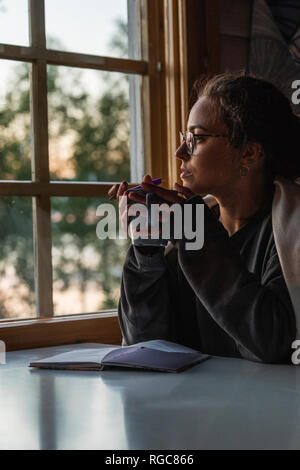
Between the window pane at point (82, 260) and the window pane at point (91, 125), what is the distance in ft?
0.36

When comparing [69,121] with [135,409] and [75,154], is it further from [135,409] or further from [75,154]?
[135,409]

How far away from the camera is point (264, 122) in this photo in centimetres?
161

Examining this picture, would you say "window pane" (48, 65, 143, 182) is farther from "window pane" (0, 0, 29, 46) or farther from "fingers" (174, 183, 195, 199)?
"fingers" (174, 183, 195, 199)

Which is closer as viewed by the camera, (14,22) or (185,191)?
(185,191)

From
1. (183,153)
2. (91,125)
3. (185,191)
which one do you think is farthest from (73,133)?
(185,191)

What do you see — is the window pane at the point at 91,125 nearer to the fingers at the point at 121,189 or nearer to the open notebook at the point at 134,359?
the fingers at the point at 121,189

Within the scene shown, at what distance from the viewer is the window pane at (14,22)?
187 centimetres

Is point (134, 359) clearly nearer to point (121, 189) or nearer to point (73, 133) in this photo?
point (121, 189)

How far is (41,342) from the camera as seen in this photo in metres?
1.83

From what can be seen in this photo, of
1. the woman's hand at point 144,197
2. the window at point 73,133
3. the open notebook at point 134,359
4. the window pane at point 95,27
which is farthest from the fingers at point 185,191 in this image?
the window pane at point 95,27

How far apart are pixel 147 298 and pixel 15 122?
717 millimetres

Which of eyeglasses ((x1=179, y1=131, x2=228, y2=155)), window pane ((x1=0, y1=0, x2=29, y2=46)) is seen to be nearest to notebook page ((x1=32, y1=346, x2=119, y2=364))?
eyeglasses ((x1=179, y1=131, x2=228, y2=155))

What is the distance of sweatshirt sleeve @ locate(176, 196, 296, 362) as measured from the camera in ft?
4.22

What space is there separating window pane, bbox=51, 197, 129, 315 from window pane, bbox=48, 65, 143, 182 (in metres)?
0.11
